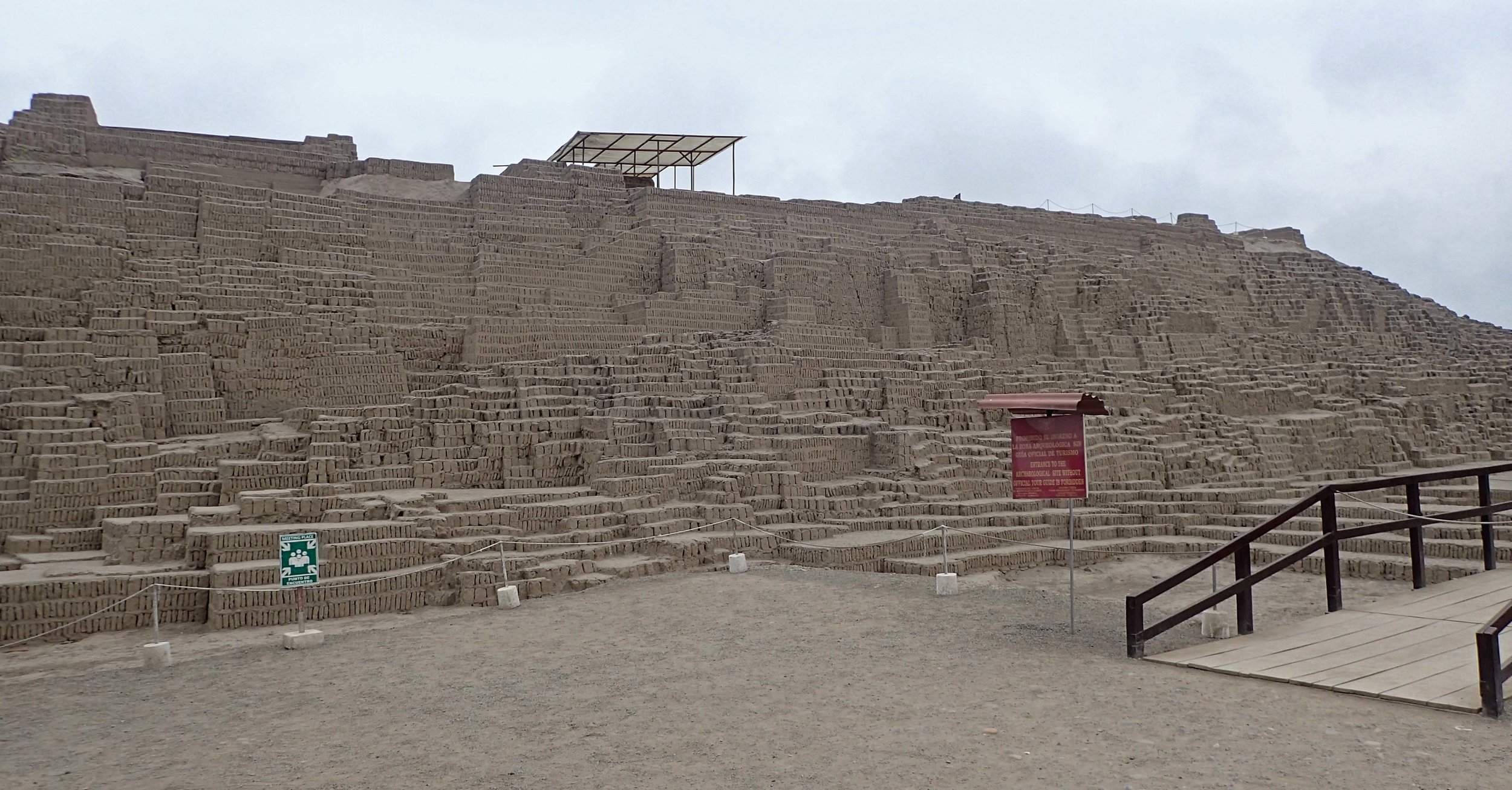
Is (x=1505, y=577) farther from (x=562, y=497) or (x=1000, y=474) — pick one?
(x=562, y=497)

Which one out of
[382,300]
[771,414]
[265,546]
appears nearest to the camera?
[265,546]

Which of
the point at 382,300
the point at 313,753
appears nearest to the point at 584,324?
the point at 382,300

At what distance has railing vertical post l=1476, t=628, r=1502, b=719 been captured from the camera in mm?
5121

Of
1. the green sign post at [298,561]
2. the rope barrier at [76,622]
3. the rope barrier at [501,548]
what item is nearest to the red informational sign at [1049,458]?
the rope barrier at [501,548]

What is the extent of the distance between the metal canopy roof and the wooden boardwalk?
22.2 m

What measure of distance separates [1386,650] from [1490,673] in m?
1.25

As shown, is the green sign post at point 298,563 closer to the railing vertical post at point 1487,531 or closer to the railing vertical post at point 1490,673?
the railing vertical post at point 1490,673

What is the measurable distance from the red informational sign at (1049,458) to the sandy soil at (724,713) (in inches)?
44.5

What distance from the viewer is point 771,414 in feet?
52.5

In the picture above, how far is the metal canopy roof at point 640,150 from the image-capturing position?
1062 inches

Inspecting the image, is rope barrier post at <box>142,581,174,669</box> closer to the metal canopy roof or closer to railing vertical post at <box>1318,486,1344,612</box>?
Result: railing vertical post at <box>1318,486,1344,612</box>

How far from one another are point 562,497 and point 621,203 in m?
13.2

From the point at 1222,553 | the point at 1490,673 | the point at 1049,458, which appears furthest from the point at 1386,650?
the point at 1049,458

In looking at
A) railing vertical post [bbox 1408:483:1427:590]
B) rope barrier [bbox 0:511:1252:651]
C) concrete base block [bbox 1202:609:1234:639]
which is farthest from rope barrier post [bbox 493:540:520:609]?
railing vertical post [bbox 1408:483:1427:590]
